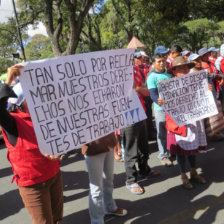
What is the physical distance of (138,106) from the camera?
8.98 ft

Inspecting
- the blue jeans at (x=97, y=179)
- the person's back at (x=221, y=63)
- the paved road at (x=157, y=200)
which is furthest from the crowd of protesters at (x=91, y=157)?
the person's back at (x=221, y=63)

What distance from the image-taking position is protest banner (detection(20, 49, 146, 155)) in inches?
78.1

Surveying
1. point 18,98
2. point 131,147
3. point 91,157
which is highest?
point 18,98

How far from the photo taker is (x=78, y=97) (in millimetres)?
2252

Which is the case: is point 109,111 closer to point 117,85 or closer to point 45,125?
point 117,85

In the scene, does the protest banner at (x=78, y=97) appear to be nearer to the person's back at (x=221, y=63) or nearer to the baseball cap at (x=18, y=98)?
the baseball cap at (x=18, y=98)

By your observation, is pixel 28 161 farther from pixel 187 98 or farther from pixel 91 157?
pixel 187 98

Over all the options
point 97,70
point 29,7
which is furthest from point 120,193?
point 29,7

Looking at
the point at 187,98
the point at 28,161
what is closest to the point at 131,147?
the point at 187,98

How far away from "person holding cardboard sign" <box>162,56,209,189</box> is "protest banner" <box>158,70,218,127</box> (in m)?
0.10

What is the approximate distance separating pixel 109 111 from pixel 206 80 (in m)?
1.65

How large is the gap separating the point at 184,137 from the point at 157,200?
2.80 ft

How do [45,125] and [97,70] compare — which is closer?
[45,125]

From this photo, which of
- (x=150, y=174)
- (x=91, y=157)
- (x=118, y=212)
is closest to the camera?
(x=91, y=157)
